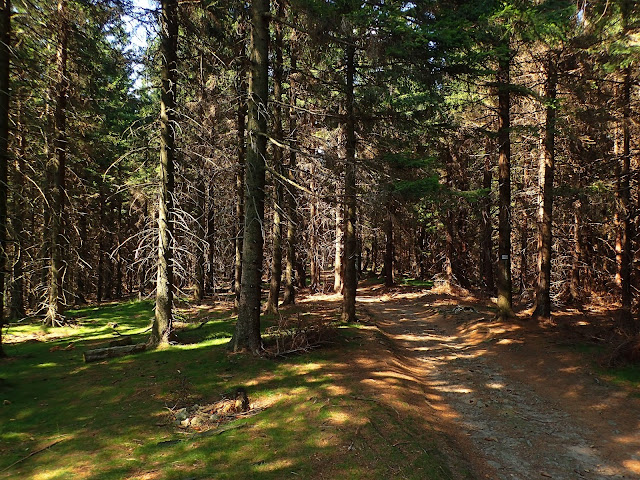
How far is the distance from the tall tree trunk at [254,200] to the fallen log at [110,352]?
3.20 m

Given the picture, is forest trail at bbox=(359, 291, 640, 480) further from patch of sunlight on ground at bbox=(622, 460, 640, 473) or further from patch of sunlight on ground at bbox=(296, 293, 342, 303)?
patch of sunlight on ground at bbox=(296, 293, 342, 303)

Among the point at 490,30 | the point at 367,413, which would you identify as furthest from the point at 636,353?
the point at 490,30

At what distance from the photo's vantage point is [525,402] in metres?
8.22

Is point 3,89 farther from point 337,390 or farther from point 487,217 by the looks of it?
point 487,217

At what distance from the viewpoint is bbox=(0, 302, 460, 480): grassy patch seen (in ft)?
16.5

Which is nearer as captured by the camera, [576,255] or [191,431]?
→ [191,431]

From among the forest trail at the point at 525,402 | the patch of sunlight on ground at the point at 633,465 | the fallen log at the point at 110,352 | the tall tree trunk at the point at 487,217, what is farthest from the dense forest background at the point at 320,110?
the patch of sunlight on ground at the point at 633,465

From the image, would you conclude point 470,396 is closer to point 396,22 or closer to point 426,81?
point 426,81

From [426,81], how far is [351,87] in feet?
9.65

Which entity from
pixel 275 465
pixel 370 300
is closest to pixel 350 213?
pixel 275 465

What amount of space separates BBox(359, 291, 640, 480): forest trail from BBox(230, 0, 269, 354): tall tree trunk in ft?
15.3

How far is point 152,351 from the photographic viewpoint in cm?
1069

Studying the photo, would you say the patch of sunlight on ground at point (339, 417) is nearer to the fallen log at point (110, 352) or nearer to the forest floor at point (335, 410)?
the forest floor at point (335, 410)

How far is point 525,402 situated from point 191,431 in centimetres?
707
